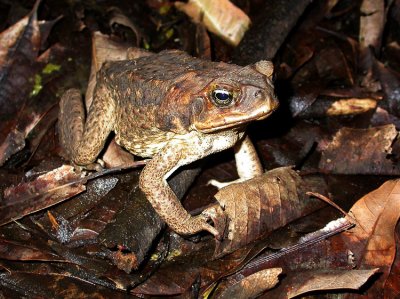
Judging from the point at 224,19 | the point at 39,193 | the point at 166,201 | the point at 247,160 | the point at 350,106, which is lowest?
the point at 350,106

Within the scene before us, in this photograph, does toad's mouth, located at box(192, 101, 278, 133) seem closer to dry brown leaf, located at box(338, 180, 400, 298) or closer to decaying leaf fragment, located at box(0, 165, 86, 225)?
dry brown leaf, located at box(338, 180, 400, 298)

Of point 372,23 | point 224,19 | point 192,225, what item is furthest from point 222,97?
point 372,23

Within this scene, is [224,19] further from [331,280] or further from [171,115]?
[331,280]

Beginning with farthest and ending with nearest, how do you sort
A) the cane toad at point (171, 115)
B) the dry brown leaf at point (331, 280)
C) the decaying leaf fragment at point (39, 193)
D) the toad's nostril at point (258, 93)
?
the decaying leaf fragment at point (39, 193) → the cane toad at point (171, 115) → the toad's nostril at point (258, 93) → the dry brown leaf at point (331, 280)

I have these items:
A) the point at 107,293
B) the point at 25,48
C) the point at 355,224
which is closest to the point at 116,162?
the point at 107,293

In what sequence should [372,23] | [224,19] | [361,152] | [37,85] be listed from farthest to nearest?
[372,23]
[224,19]
[37,85]
[361,152]

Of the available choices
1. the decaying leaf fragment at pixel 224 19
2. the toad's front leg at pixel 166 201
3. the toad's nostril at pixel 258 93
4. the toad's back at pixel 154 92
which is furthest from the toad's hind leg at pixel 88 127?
the decaying leaf fragment at pixel 224 19

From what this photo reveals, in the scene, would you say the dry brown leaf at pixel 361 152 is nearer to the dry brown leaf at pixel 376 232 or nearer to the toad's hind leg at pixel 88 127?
the dry brown leaf at pixel 376 232

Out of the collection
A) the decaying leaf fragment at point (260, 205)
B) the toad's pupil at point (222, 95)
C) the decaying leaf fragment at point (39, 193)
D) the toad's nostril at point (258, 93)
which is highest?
the toad's pupil at point (222, 95)
